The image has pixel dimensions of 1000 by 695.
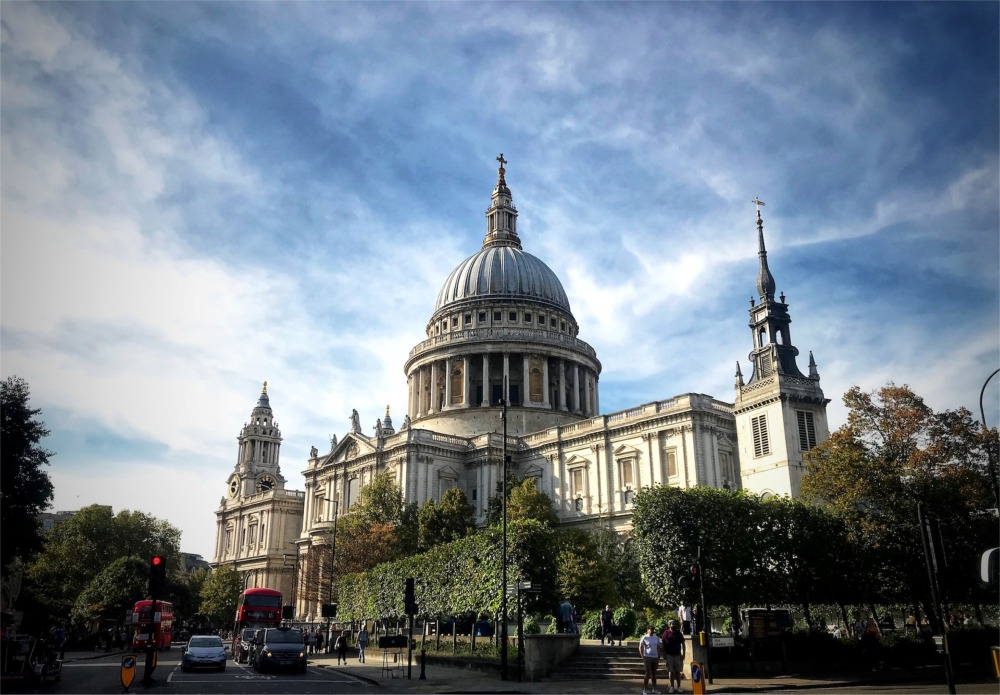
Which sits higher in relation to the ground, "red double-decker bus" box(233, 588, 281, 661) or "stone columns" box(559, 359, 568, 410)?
"stone columns" box(559, 359, 568, 410)

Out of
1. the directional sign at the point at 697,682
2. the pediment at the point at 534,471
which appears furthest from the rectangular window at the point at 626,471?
the directional sign at the point at 697,682

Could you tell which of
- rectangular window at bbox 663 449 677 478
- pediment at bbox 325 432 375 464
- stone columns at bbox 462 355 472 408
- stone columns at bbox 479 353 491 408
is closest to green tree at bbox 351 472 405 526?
pediment at bbox 325 432 375 464

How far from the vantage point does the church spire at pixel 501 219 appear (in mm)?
108938

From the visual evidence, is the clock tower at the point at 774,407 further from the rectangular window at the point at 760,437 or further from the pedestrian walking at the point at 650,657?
the pedestrian walking at the point at 650,657

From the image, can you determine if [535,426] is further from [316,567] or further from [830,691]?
[830,691]

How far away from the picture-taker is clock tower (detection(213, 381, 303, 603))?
345 ft

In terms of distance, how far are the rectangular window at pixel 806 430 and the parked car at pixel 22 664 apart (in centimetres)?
4195

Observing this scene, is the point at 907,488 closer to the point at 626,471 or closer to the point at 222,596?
the point at 626,471

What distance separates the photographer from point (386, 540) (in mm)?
62875

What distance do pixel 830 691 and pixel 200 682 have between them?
2172 centimetres

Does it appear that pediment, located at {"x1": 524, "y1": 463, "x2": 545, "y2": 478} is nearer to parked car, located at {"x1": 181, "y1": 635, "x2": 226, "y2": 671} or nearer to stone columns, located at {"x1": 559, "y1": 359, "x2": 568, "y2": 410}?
stone columns, located at {"x1": 559, "y1": 359, "x2": 568, "y2": 410}

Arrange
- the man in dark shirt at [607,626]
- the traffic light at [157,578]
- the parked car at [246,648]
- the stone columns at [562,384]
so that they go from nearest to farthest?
the traffic light at [157,578], the man in dark shirt at [607,626], the parked car at [246,648], the stone columns at [562,384]

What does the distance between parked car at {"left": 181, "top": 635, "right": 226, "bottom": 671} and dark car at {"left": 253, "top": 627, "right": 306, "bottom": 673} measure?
1590mm

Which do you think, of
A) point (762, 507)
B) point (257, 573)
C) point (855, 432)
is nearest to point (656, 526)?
point (762, 507)
